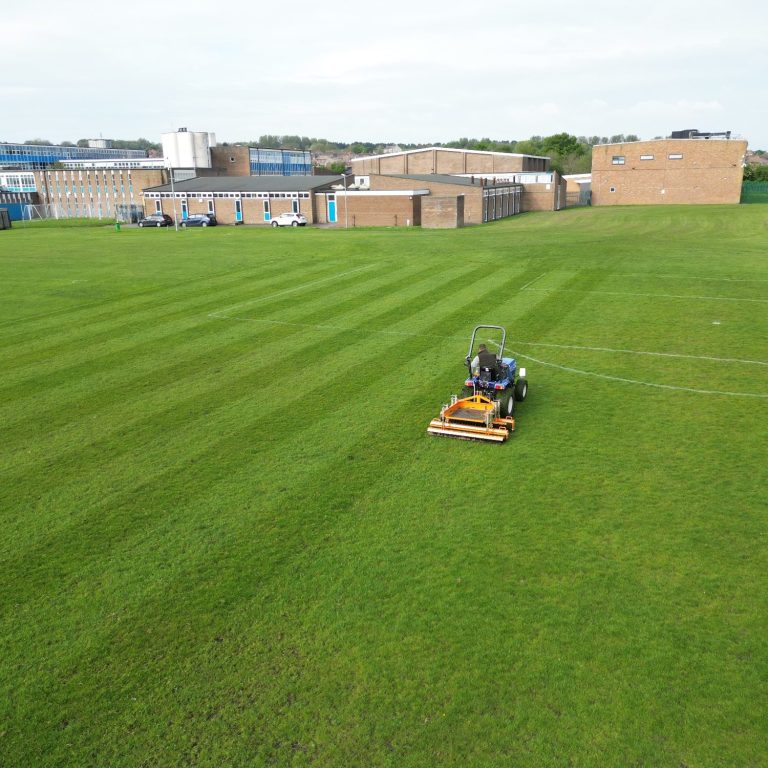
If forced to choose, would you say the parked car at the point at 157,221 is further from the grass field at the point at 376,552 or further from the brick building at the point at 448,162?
the grass field at the point at 376,552

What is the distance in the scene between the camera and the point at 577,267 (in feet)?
118

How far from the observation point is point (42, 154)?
534 ft

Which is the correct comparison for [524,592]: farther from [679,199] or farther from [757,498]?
[679,199]

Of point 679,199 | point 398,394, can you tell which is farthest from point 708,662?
point 679,199

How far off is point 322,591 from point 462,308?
18.9m

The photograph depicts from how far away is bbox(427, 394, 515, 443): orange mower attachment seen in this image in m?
14.3

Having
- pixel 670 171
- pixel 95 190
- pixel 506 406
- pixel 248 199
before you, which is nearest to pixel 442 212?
pixel 248 199

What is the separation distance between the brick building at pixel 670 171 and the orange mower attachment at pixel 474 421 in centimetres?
7973

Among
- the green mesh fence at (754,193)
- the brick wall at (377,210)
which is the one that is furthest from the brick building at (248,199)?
the green mesh fence at (754,193)

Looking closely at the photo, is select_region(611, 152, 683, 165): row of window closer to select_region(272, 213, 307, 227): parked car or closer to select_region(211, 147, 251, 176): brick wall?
select_region(272, 213, 307, 227): parked car

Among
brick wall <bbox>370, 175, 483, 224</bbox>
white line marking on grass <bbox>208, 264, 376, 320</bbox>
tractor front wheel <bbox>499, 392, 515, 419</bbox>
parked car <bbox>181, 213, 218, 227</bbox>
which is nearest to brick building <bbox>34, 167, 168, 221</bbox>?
parked car <bbox>181, 213, 218, 227</bbox>

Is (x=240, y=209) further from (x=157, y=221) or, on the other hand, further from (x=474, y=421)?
(x=474, y=421)

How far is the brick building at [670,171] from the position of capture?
81.0 m

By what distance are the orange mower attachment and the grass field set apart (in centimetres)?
34
